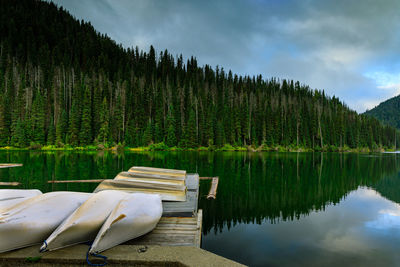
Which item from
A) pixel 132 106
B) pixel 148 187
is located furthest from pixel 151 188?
pixel 132 106

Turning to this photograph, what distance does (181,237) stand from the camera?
213 inches

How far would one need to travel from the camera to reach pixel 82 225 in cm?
448

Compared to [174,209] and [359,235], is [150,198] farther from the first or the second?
[359,235]

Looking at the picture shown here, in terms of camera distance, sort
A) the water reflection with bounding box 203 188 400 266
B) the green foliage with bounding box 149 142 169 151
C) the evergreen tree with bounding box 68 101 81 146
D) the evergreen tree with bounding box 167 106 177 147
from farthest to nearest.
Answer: the evergreen tree with bounding box 167 106 177 147, the green foliage with bounding box 149 142 169 151, the evergreen tree with bounding box 68 101 81 146, the water reflection with bounding box 203 188 400 266

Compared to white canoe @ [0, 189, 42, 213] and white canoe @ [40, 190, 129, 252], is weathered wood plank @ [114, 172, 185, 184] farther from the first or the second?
white canoe @ [40, 190, 129, 252]

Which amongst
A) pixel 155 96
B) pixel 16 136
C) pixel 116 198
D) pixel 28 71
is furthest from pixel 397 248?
pixel 28 71

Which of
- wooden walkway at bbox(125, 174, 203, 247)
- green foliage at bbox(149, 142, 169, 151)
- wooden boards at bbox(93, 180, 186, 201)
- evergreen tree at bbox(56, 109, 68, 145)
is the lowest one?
wooden walkway at bbox(125, 174, 203, 247)

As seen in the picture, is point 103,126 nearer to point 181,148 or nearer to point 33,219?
point 181,148

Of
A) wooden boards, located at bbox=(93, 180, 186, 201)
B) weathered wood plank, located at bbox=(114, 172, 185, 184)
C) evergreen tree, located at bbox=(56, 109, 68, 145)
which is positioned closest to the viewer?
wooden boards, located at bbox=(93, 180, 186, 201)

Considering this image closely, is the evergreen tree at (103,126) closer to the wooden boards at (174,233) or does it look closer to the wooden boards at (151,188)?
the wooden boards at (151,188)

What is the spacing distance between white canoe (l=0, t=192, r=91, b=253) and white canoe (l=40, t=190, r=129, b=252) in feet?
1.46

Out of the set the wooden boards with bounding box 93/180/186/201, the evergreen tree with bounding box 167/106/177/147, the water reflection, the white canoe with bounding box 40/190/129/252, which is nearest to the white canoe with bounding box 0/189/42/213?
the white canoe with bounding box 40/190/129/252

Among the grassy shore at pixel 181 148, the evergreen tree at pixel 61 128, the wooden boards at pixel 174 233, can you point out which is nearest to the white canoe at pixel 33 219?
the wooden boards at pixel 174 233

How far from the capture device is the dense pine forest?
6072 centimetres
